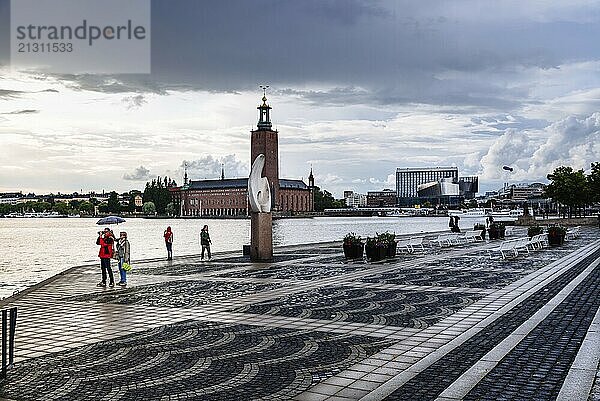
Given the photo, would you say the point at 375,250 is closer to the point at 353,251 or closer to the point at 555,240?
the point at 353,251

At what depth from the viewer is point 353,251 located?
28.3 m

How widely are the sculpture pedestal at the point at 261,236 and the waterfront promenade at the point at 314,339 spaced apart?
6.12 metres

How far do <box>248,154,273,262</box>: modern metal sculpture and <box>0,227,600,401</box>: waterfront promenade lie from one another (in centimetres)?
608

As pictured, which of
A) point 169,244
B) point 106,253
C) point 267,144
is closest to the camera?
point 106,253

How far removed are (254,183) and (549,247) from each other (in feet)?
58.8

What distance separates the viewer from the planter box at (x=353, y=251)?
92.8 feet

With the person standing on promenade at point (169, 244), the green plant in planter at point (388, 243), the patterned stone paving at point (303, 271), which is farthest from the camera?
the person standing on promenade at point (169, 244)

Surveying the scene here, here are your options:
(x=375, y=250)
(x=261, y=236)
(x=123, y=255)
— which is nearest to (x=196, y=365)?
(x=123, y=255)

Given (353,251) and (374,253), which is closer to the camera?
(374,253)

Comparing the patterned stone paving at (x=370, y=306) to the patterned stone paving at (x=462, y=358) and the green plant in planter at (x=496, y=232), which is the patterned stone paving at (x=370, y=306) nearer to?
the patterned stone paving at (x=462, y=358)

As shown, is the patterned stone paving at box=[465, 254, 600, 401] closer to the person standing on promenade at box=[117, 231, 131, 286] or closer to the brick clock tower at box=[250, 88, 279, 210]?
the person standing on promenade at box=[117, 231, 131, 286]

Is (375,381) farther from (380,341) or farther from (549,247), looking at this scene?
(549,247)

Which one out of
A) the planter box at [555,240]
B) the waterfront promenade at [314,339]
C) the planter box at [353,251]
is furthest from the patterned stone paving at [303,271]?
the planter box at [555,240]

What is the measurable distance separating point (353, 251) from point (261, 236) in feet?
13.2
